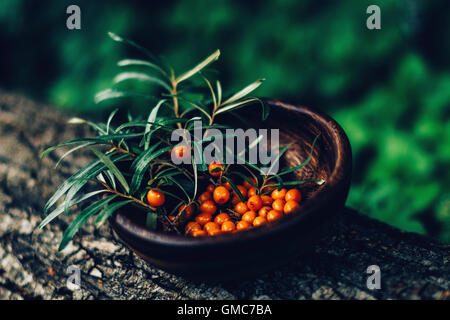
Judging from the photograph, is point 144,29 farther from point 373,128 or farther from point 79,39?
point 373,128

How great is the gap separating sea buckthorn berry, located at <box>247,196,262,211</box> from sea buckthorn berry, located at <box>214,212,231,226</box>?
0.07 m

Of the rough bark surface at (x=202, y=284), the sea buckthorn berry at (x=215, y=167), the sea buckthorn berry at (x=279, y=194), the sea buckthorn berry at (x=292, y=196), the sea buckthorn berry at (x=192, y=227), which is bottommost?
the rough bark surface at (x=202, y=284)

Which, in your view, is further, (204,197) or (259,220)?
(204,197)

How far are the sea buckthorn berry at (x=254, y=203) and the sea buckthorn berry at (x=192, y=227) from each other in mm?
156

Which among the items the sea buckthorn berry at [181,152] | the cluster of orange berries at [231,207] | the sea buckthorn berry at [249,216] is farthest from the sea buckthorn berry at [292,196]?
the sea buckthorn berry at [181,152]

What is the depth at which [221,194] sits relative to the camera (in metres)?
1.03

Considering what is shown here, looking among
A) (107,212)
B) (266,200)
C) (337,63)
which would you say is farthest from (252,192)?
(337,63)

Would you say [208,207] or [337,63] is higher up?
[337,63]

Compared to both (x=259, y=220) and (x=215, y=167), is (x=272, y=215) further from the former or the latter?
(x=215, y=167)

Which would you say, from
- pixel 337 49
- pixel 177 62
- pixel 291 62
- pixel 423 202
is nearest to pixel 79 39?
pixel 177 62

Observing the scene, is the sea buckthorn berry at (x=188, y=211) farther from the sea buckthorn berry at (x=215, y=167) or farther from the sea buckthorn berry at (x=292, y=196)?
the sea buckthorn berry at (x=292, y=196)

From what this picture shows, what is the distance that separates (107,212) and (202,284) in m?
0.35

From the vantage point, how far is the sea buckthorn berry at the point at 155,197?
3.21ft

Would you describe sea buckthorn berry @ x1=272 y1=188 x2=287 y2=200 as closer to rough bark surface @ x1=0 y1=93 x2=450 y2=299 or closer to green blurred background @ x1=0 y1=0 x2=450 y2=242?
rough bark surface @ x1=0 y1=93 x2=450 y2=299
